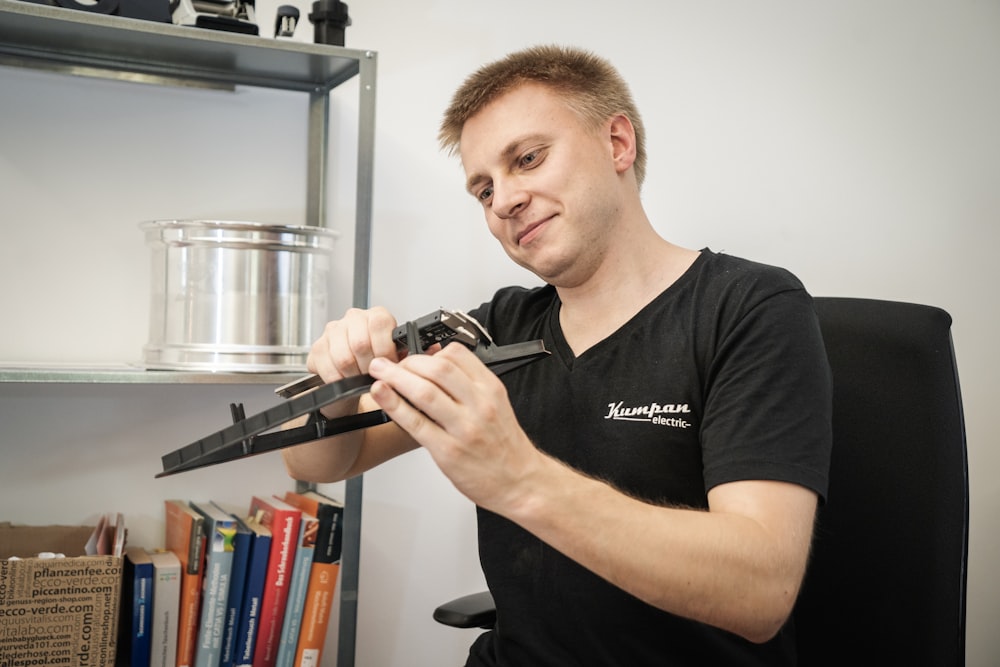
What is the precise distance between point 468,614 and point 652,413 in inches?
17.6

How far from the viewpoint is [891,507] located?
1.22 meters

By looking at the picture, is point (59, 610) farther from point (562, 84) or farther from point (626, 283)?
point (562, 84)

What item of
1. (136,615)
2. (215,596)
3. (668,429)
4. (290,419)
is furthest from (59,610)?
(668,429)

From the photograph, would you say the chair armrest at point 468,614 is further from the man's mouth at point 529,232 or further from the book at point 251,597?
the man's mouth at point 529,232

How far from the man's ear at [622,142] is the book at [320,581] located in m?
0.75

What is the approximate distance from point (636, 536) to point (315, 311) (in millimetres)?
838

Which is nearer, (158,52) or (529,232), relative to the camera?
(529,232)

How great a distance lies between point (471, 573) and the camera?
202 centimetres

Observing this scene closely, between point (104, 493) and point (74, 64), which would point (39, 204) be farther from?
point (104, 493)

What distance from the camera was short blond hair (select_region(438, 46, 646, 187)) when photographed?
1.36m

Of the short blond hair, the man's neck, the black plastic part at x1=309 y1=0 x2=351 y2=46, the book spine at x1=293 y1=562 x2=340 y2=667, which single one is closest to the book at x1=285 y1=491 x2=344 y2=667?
the book spine at x1=293 y1=562 x2=340 y2=667

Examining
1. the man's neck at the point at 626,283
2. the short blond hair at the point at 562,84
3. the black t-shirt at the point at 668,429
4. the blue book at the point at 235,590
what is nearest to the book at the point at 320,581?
the blue book at the point at 235,590

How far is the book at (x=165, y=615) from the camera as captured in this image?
1.50m

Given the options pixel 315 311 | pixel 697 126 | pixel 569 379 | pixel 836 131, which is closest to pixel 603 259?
pixel 569 379
